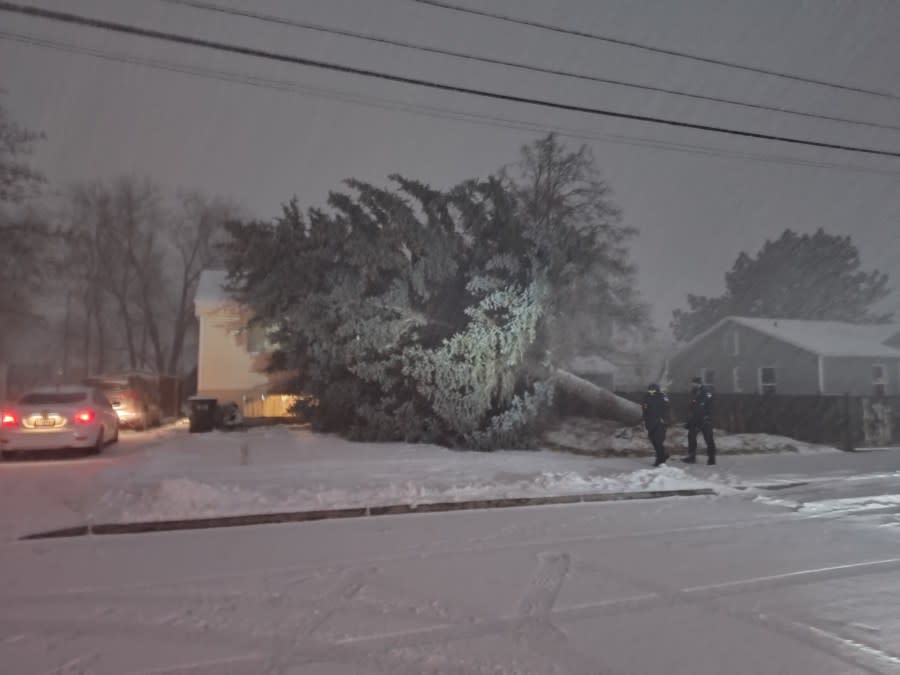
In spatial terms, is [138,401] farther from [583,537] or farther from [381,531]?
[583,537]

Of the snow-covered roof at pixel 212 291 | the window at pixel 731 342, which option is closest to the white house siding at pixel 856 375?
the window at pixel 731 342

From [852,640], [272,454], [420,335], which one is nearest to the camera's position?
[852,640]

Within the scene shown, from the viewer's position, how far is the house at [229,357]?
92.6 ft

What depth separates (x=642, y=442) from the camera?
19828 mm

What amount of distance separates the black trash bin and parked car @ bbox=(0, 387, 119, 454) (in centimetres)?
585

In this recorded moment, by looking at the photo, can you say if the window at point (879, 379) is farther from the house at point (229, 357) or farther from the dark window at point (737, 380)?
the house at point (229, 357)

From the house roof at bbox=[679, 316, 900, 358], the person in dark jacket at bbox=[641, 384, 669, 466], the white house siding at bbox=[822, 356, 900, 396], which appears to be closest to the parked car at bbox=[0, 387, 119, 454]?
the person in dark jacket at bbox=[641, 384, 669, 466]

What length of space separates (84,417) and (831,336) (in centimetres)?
3498

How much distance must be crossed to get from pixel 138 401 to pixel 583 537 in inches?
687

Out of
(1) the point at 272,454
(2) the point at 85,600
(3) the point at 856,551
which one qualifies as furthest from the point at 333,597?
(1) the point at 272,454

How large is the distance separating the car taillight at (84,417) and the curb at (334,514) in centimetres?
662

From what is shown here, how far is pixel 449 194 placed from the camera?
18000mm

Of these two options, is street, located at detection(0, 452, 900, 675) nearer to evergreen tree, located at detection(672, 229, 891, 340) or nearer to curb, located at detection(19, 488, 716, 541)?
curb, located at detection(19, 488, 716, 541)

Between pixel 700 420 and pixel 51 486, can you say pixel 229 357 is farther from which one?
pixel 700 420
